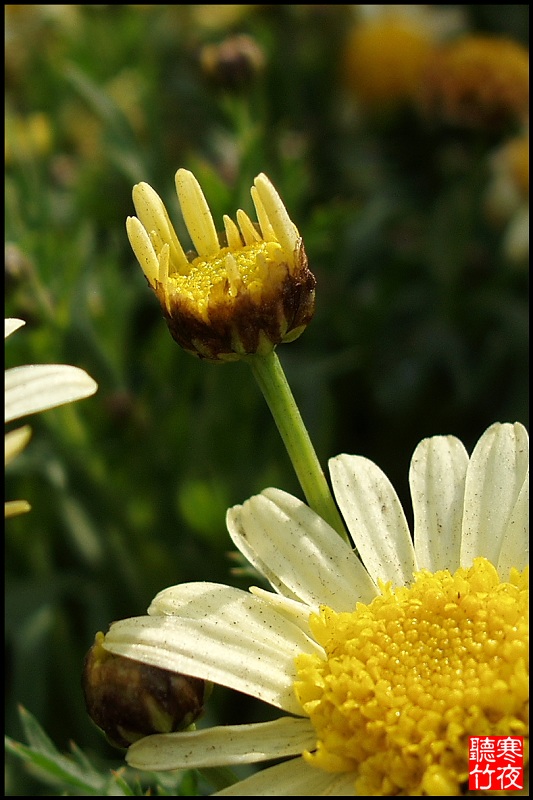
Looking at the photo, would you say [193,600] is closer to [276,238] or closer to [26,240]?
[276,238]

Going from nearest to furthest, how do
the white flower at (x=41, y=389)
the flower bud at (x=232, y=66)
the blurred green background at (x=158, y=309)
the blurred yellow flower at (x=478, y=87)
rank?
1. the white flower at (x=41, y=389)
2. the blurred green background at (x=158, y=309)
3. the flower bud at (x=232, y=66)
4. the blurred yellow flower at (x=478, y=87)

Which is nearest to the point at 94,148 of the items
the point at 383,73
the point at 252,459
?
the point at 383,73

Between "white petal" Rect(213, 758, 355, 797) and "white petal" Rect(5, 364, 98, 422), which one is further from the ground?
"white petal" Rect(5, 364, 98, 422)

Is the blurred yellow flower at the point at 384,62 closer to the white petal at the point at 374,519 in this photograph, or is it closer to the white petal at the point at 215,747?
the white petal at the point at 374,519

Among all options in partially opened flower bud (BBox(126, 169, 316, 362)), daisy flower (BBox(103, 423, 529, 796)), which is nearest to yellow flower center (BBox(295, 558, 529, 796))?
daisy flower (BBox(103, 423, 529, 796))

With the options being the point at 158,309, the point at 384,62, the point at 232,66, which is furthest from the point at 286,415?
the point at 384,62

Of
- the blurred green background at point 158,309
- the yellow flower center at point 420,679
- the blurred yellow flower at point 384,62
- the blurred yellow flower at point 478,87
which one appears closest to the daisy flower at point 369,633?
the yellow flower center at point 420,679

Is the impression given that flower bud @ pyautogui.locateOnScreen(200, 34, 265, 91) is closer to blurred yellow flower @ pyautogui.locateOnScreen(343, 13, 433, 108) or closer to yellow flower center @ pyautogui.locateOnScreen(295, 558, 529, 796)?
blurred yellow flower @ pyautogui.locateOnScreen(343, 13, 433, 108)
